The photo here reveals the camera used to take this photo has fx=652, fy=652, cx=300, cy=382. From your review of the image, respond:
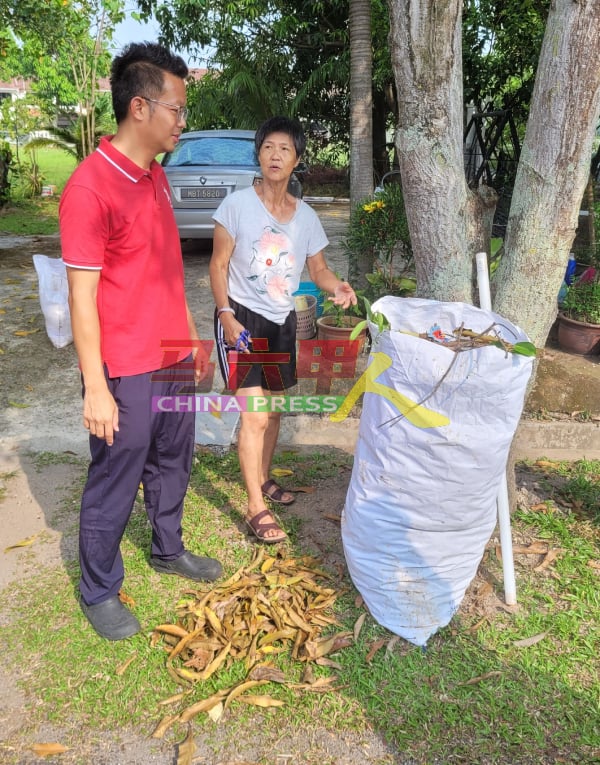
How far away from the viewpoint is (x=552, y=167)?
8.15 feet

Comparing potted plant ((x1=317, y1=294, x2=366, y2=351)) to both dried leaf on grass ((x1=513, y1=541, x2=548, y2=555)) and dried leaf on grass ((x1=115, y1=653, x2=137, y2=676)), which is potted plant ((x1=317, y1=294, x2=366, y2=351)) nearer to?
dried leaf on grass ((x1=513, y1=541, x2=548, y2=555))

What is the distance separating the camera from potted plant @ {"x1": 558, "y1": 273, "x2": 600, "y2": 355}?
4.44 m

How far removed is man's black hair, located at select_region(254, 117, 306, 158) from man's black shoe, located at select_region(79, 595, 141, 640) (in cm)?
189

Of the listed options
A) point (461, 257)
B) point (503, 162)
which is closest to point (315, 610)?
point (461, 257)

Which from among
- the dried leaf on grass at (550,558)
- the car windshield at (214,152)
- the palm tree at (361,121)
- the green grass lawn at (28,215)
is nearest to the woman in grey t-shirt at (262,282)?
the dried leaf on grass at (550,558)

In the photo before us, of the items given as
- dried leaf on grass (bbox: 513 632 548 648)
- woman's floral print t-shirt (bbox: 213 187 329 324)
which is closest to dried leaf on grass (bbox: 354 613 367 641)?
dried leaf on grass (bbox: 513 632 548 648)

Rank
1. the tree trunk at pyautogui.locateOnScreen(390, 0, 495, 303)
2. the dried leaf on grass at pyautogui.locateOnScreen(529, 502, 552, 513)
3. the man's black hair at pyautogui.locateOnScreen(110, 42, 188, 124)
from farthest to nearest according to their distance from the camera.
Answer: the dried leaf on grass at pyautogui.locateOnScreen(529, 502, 552, 513)
the tree trunk at pyautogui.locateOnScreen(390, 0, 495, 303)
the man's black hair at pyautogui.locateOnScreen(110, 42, 188, 124)

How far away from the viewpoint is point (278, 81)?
12.7 metres

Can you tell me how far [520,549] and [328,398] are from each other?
176cm

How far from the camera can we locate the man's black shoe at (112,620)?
7.77ft

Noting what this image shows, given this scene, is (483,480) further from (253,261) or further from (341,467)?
(341,467)

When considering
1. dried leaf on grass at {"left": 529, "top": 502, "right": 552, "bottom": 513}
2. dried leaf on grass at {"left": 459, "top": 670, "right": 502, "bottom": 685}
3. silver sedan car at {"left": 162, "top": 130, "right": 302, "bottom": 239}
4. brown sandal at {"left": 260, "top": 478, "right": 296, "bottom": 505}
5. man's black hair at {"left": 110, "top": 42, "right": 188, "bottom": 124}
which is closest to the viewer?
man's black hair at {"left": 110, "top": 42, "right": 188, "bottom": 124}

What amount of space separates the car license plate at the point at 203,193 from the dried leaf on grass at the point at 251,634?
592 cm

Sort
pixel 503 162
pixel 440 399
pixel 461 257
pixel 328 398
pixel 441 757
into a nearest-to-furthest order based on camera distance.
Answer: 1. pixel 441 757
2. pixel 440 399
3. pixel 461 257
4. pixel 328 398
5. pixel 503 162
